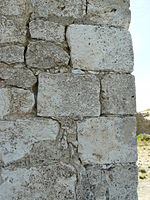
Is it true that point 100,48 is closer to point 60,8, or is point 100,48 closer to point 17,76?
point 60,8

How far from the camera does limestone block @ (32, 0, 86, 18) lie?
222 centimetres

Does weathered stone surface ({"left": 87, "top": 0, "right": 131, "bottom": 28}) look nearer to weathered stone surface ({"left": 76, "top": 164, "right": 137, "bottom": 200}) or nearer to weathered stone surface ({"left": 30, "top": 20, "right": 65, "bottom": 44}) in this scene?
weathered stone surface ({"left": 30, "top": 20, "right": 65, "bottom": 44})

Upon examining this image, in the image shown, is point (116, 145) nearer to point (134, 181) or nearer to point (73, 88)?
point (134, 181)

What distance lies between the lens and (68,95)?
2197 mm

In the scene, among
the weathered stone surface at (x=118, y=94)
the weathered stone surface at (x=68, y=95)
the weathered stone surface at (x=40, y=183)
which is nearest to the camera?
the weathered stone surface at (x=40, y=183)

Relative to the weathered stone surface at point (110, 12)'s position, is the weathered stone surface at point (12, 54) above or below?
below

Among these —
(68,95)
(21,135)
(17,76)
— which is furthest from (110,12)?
(21,135)

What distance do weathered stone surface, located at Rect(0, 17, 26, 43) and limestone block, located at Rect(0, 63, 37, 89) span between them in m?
0.20

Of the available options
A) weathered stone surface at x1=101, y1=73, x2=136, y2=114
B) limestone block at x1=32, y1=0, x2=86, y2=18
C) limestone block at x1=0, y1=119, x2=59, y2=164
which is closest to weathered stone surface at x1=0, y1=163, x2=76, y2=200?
limestone block at x1=0, y1=119, x2=59, y2=164

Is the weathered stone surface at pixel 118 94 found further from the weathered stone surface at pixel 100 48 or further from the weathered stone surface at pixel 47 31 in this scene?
the weathered stone surface at pixel 47 31

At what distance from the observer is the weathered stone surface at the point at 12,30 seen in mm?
2129

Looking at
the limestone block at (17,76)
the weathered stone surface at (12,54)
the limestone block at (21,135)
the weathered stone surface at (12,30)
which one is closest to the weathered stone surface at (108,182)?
the limestone block at (21,135)

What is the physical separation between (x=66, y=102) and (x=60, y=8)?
0.77 metres

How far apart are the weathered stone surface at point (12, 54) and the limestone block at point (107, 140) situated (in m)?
0.69
